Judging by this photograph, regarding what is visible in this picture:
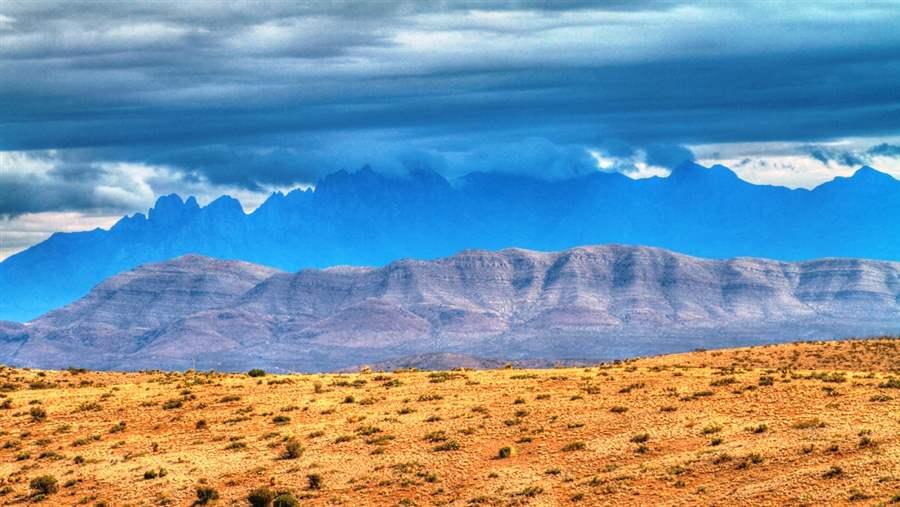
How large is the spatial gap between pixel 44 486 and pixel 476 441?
24928 millimetres

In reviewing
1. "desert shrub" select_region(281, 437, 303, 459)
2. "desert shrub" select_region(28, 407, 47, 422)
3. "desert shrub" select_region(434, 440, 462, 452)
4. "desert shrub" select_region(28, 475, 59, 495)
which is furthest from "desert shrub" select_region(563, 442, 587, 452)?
"desert shrub" select_region(28, 407, 47, 422)

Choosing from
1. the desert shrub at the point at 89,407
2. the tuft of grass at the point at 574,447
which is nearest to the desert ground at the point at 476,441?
the tuft of grass at the point at 574,447

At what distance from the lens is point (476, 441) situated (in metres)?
80.9

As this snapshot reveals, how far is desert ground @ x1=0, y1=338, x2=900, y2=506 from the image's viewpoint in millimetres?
68688

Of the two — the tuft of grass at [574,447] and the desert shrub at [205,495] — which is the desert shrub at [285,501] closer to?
the desert shrub at [205,495]

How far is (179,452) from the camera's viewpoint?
282ft

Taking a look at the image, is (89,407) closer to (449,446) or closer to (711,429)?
(449,446)

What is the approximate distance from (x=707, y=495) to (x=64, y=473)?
38975 millimetres

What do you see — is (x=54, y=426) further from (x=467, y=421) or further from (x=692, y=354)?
(x=692, y=354)

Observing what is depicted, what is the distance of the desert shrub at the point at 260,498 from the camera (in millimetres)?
73188

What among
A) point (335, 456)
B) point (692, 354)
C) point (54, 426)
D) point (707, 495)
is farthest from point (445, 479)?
point (692, 354)

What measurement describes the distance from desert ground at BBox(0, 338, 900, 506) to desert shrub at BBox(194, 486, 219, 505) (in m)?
0.09

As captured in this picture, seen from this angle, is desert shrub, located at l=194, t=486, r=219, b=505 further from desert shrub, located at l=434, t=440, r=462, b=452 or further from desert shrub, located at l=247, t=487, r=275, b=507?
desert shrub, located at l=434, t=440, r=462, b=452

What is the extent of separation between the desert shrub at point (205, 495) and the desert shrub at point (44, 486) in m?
9.89
